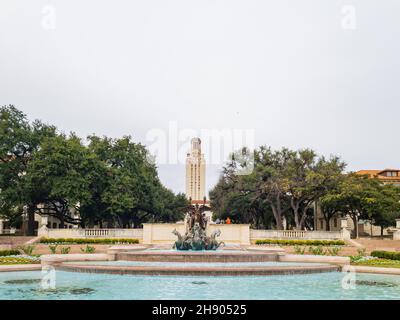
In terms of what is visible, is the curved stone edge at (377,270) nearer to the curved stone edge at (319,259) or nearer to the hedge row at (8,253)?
the curved stone edge at (319,259)

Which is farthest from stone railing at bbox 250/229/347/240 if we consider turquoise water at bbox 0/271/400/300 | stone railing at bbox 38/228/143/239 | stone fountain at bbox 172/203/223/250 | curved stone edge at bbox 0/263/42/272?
curved stone edge at bbox 0/263/42/272

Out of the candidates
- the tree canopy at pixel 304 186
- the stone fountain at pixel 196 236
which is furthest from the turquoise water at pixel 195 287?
the tree canopy at pixel 304 186

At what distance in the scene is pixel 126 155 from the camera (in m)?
54.4

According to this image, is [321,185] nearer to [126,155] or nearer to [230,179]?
[230,179]

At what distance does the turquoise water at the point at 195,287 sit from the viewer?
45.6ft

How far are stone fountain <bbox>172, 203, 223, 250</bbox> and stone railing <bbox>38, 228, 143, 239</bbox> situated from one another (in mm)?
16107

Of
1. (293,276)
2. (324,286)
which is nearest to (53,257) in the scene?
(293,276)

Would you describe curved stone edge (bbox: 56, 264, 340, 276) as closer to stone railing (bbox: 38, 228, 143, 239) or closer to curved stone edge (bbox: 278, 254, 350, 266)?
curved stone edge (bbox: 278, 254, 350, 266)

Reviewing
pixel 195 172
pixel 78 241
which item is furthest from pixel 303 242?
pixel 195 172

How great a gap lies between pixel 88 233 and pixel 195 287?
31346 mm

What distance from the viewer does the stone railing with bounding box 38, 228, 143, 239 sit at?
1735 inches

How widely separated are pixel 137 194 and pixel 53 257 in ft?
108

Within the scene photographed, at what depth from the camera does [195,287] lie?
15.5m

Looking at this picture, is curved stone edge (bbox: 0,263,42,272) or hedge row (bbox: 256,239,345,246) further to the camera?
hedge row (bbox: 256,239,345,246)
